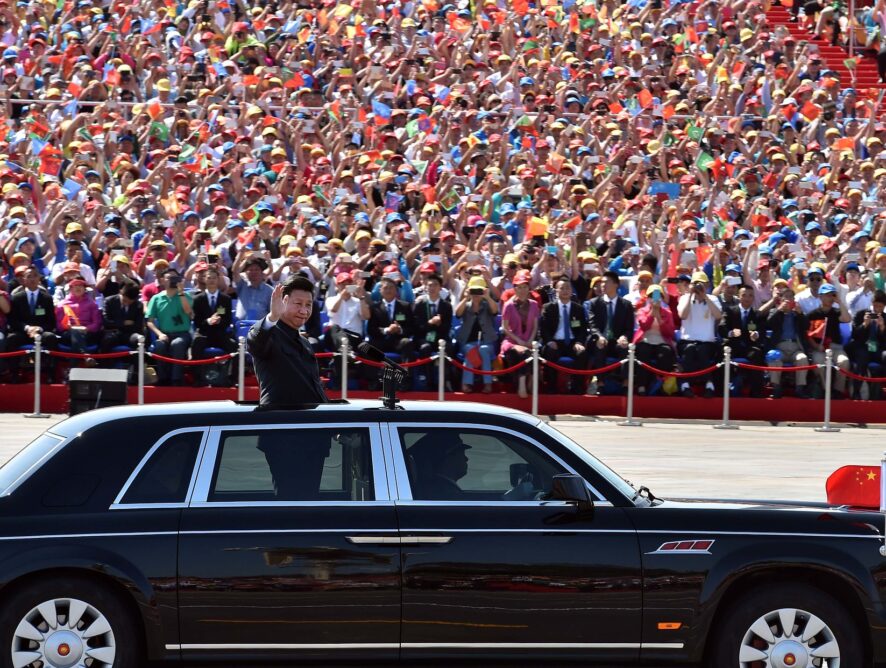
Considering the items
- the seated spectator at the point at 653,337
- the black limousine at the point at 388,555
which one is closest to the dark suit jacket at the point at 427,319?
the seated spectator at the point at 653,337

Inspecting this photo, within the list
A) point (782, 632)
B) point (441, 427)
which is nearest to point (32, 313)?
point (441, 427)

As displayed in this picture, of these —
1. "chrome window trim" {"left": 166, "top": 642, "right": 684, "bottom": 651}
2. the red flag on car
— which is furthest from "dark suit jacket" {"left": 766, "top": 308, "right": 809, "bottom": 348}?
"chrome window trim" {"left": 166, "top": 642, "right": 684, "bottom": 651}

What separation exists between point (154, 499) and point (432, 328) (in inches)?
509

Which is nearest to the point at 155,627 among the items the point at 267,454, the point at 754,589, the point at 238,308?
the point at 267,454

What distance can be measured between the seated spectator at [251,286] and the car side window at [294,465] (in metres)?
12.3

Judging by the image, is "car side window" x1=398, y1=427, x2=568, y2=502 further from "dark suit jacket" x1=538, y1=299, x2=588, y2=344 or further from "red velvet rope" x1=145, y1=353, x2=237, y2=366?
"dark suit jacket" x1=538, y1=299, x2=588, y2=344

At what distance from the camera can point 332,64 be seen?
25625mm

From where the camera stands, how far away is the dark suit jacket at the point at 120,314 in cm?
1967

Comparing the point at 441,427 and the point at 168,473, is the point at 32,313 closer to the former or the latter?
the point at 168,473

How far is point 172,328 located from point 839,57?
1704 centimetres

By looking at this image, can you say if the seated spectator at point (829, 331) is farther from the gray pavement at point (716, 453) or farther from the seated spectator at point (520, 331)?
the seated spectator at point (520, 331)

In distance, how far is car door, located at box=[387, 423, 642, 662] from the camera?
726 cm

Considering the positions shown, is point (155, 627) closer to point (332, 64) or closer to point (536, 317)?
point (536, 317)

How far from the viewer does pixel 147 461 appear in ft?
24.1
